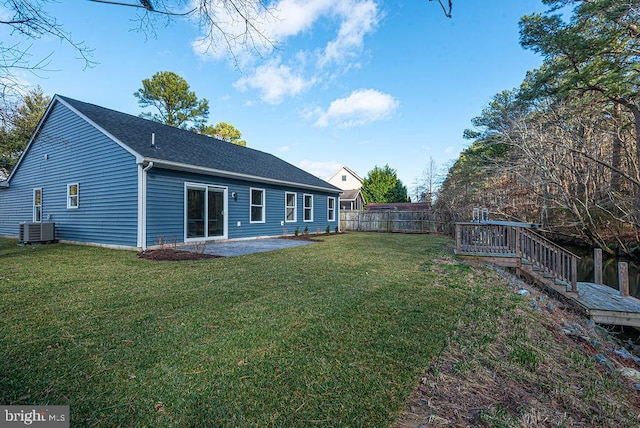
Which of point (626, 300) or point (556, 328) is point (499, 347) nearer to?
point (556, 328)

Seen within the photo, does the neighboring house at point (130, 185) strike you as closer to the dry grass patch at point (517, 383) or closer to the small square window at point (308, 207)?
the small square window at point (308, 207)

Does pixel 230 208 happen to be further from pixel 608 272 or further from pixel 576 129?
pixel 576 129

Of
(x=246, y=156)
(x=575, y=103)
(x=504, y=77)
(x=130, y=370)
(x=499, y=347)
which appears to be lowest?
(x=499, y=347)

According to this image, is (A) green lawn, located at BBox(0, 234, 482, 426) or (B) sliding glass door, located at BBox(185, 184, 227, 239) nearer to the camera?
(A) green lawn, located at BBox(0, 234, 482, 426)

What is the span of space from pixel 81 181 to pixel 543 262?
13.2 meters

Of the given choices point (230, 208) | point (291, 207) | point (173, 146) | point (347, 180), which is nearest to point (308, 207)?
point (291, 207)

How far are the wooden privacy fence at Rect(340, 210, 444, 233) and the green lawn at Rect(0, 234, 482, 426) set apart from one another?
12.6 meters

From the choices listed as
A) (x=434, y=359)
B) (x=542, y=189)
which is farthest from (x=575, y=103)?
(x=434, y=359)

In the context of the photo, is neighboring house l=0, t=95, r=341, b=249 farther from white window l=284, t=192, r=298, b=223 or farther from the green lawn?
the green lawn

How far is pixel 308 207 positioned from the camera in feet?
46.8

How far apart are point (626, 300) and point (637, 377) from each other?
4.45 metres

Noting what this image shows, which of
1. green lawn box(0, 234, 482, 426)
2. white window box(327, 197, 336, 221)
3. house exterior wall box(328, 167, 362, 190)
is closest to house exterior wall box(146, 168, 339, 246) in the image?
white window box(327, 197, 336, 221)

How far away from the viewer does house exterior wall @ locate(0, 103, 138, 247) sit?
25.5 feet

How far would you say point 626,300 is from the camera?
577 cm
